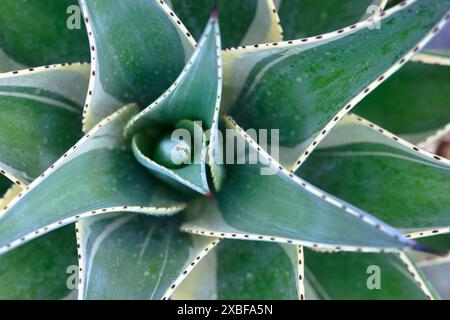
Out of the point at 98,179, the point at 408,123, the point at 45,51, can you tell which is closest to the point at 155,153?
the point at 98,179

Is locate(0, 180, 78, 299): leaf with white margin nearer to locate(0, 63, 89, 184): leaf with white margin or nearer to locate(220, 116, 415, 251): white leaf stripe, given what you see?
locate(0, 63, 89, 184): leaf with white margin

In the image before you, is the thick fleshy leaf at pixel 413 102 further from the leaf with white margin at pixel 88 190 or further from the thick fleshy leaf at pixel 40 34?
the thick fleshy leaf at pixel 40 34

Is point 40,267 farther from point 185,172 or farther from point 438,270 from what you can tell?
point 438,270

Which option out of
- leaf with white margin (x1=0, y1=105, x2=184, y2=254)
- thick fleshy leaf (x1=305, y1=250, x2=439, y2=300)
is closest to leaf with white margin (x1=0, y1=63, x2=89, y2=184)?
leaf with white margin (x1=0, y1=105, x2=184, y2=254)

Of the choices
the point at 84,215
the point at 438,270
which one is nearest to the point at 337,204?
the point at 84,215

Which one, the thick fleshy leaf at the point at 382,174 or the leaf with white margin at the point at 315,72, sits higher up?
the leaf with white margin at the point at 315,72

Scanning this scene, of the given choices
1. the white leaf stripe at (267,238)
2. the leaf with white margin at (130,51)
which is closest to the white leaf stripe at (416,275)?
the white leaf stripe at (267,238)

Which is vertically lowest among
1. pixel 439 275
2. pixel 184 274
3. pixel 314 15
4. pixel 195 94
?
pixel 184 274
